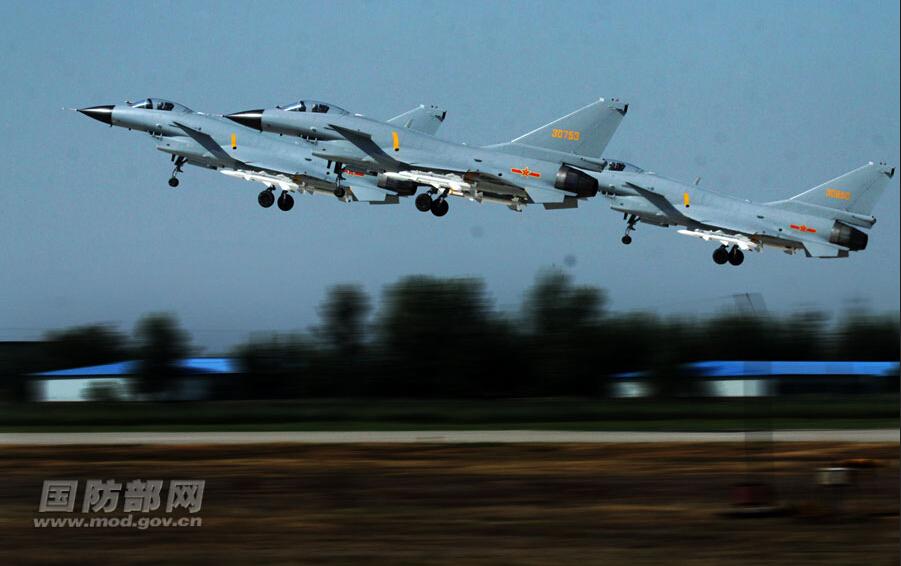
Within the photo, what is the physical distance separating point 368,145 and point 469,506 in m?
23.7

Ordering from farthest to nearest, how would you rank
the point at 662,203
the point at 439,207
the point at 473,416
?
the point at 662,203 < the point at 473,416 < the point at 439,207

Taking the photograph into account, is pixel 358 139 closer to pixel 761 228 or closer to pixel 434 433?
pixel 434 433

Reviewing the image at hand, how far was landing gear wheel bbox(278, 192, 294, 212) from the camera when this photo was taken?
152ft

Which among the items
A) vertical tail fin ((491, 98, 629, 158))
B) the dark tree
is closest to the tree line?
the dark tree

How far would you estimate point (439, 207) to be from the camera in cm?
4272

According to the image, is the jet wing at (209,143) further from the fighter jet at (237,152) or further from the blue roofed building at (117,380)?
the blue roofed building at (117,380)

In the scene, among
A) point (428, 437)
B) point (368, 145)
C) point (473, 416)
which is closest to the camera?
point (428, 437)

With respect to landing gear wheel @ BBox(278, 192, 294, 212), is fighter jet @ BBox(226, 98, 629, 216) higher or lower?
higher

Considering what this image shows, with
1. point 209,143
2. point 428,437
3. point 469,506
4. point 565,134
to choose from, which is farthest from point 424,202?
point 469,506

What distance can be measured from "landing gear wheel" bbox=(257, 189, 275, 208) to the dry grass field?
54.3 ft

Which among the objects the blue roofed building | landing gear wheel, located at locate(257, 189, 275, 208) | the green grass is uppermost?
landing gear wheel, located at locate(257, 189, 275, 208)

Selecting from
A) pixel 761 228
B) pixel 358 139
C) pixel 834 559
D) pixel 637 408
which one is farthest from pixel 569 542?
pixel 761 228

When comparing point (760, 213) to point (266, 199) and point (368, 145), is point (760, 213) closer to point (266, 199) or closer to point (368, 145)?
point (368, 145)

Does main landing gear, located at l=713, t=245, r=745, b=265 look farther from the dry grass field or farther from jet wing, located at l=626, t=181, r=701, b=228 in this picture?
the dry grass field
